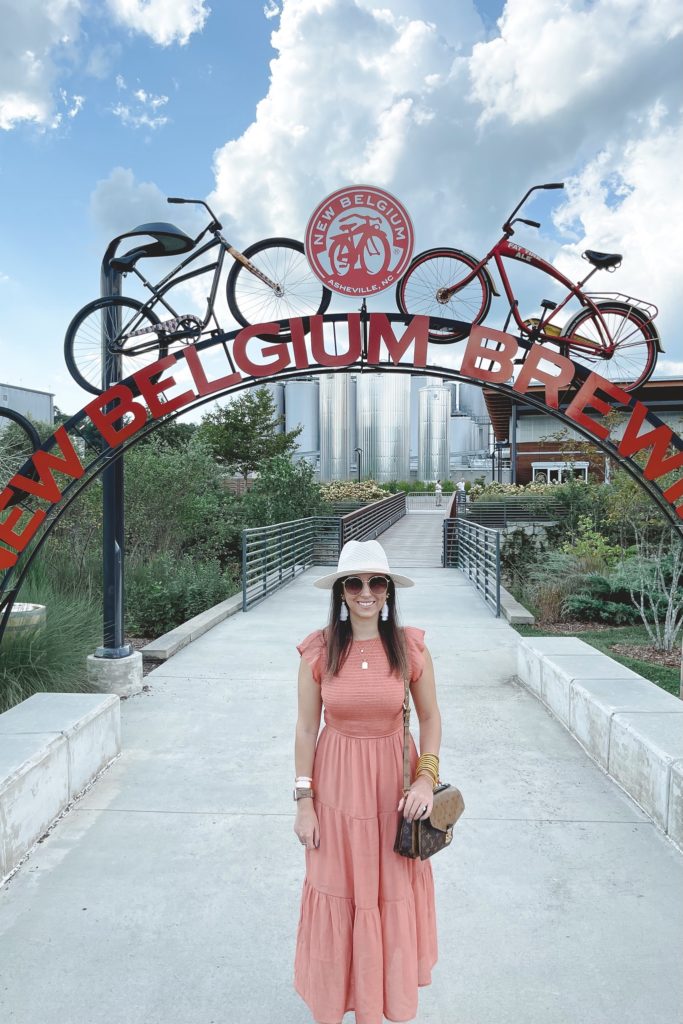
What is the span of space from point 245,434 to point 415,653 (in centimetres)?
3430

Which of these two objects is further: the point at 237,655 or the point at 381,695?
the point at 237,655

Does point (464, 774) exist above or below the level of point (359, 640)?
below

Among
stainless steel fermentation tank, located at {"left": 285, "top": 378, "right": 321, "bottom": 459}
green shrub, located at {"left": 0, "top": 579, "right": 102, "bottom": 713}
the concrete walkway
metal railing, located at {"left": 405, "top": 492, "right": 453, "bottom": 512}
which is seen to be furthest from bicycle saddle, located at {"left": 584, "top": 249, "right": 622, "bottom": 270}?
stainless steel fermentation tank, located at {"left": 285, "top": 378, "right": 321, "bottom": 459}

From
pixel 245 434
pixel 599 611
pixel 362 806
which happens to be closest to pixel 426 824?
pixel 362 806

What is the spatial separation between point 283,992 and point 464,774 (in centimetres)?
235

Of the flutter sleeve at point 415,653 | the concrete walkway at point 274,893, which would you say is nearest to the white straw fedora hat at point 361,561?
A: the flutter sleeve at point 415,653

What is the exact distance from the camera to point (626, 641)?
8852mm

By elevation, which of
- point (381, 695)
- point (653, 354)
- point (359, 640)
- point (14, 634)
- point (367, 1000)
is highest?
point (653, 354)

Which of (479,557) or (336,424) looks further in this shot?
(336,424)

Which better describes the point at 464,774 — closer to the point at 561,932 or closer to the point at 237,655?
the point at 561,932

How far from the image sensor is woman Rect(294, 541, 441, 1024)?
2160mm

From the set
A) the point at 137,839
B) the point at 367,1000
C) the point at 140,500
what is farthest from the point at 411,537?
the point at 367,1000

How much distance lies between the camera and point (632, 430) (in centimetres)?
528

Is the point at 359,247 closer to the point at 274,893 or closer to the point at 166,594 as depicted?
the point at 274,893
